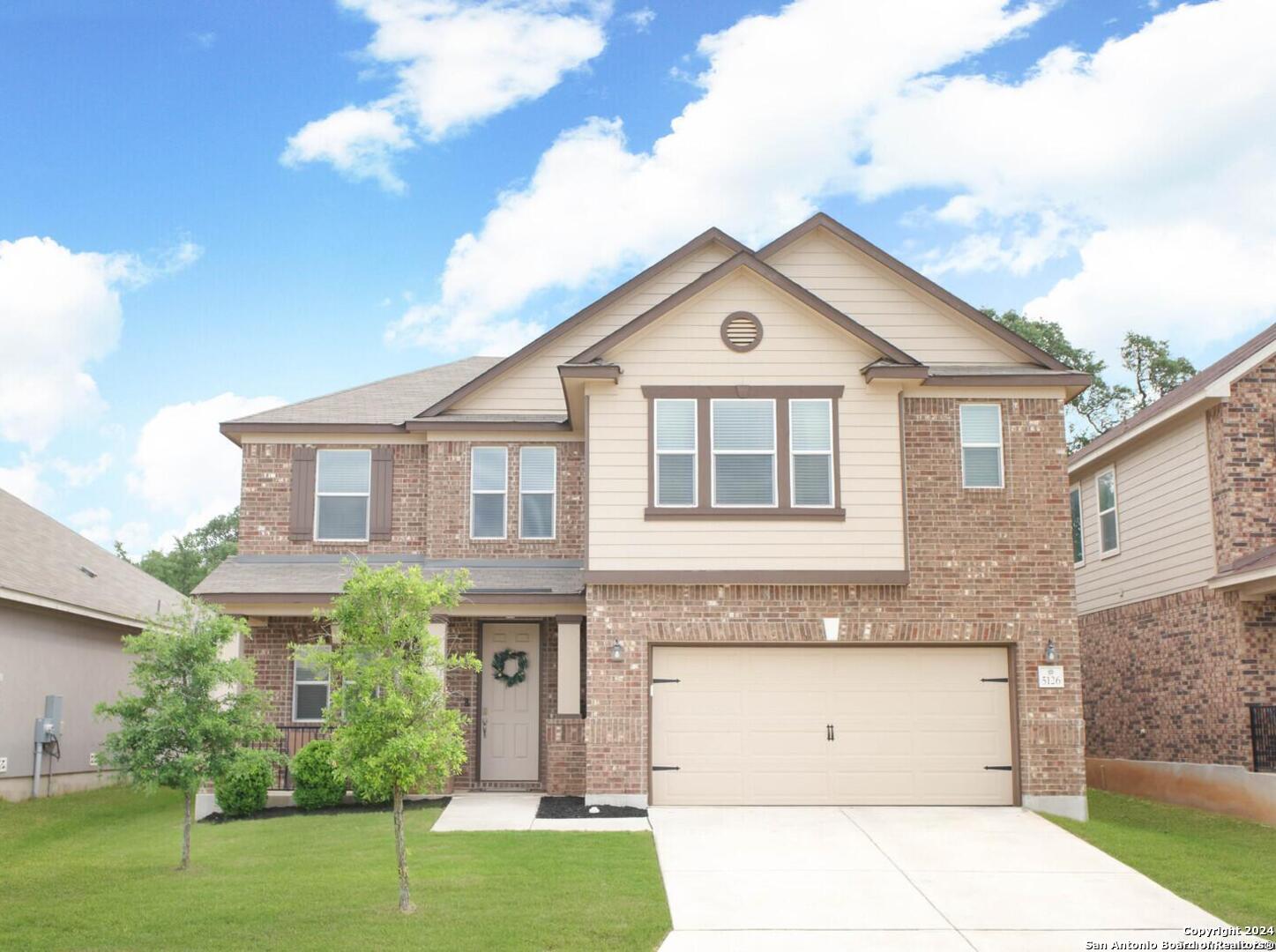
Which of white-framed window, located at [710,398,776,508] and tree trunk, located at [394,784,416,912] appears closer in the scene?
tree trunk, located at [394,784,416,912]

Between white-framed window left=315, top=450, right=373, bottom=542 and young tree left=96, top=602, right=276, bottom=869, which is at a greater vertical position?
white-framed window left=315, top=450, right=373, bottom=542

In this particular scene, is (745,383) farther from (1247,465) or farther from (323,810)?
(323,810)

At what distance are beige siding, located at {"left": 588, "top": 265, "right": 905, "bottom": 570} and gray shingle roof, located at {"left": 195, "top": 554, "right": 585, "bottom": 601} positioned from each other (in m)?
1.97

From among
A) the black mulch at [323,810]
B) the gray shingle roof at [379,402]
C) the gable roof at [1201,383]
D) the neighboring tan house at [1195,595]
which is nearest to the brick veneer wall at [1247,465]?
the neighboring tan house at [1195,595]

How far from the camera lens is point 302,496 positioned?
19562 millimetres

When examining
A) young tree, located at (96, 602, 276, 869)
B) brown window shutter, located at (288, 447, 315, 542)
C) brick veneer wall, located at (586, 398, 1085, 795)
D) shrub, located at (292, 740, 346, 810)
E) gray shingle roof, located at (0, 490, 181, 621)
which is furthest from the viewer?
gray shingle roof, located at (0, 490, 181, 621)

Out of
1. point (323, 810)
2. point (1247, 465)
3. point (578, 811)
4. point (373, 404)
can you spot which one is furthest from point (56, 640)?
point (1247, 465)

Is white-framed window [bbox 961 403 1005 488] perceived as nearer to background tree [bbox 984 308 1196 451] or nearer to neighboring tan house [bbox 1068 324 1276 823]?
neighboring tan house [bbox 1068 324 1276 823]

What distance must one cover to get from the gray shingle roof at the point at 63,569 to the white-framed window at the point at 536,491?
5.90m

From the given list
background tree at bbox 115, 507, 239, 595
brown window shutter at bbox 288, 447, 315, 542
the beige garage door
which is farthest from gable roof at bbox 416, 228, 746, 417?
background tree at bbox 115, 507, 239, 595

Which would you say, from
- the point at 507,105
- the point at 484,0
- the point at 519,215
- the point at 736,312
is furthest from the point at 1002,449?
the point at 519,215

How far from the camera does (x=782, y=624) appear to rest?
16016 mm

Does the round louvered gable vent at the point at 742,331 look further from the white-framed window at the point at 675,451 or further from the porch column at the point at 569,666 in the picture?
the porch column at the point at 569,666

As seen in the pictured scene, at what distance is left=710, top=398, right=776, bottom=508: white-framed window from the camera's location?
16219 mm
